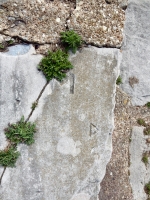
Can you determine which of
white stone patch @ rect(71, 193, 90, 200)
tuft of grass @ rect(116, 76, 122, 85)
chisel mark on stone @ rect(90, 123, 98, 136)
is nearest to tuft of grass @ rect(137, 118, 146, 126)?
tuft of grass @ rect(116, 76, 122, 85)

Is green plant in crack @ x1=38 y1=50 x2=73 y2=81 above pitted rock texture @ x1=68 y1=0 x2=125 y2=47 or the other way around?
the other way around

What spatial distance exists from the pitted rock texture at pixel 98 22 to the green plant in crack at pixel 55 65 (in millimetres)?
321

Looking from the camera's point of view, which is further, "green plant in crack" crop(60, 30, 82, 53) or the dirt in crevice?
the dirt in crevice

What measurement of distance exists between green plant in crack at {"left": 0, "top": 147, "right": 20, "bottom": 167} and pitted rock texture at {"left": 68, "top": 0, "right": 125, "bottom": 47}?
1318mm

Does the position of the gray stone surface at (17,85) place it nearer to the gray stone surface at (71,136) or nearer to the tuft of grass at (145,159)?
the gray stone surface at (71,136)

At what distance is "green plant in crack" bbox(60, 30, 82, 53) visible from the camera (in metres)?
3.09

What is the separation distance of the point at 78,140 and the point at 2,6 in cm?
152

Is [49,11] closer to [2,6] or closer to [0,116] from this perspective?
[2,6]

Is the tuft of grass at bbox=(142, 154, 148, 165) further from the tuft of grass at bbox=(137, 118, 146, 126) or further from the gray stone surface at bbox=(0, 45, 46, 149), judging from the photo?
the gray stone surface at bbox=(0, 45, 46, 149)

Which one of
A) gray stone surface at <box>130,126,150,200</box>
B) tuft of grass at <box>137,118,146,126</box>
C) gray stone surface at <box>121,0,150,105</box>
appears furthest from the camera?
tuft of grass at <box>137,118,146,126</box>

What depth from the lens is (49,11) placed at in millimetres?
3059

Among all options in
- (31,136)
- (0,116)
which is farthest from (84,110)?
(0,116)

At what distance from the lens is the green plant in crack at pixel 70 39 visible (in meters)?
3.09

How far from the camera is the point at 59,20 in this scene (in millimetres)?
3115
